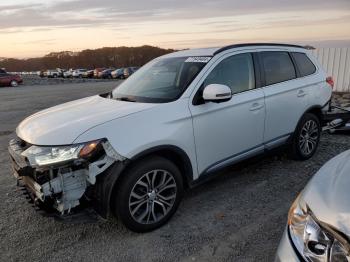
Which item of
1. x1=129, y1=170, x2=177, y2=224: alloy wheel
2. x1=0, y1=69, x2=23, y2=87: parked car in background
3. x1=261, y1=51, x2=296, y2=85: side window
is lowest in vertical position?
x1=0, y1=69, x2=23, y2=87: parked car in background

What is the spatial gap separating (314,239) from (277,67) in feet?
11.8

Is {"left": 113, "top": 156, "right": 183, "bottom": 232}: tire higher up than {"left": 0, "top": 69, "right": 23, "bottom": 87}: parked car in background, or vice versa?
{"left": 113, "top": 156, "right": 183, "bottom": 232}: tire

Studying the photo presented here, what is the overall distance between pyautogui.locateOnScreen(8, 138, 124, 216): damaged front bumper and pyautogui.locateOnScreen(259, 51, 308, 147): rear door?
2.36 m

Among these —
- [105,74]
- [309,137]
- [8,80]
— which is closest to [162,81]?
[309,137]

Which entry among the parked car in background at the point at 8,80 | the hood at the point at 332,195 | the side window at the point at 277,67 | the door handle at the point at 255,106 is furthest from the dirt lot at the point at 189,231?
the parked car in background at the point at 8,80

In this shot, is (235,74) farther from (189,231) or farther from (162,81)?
(189,231)

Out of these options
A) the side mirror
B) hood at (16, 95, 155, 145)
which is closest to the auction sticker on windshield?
the side mirror

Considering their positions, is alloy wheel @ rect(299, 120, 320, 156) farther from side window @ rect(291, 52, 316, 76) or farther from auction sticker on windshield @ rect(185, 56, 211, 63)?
auction sticker on windshield @ rect(185, 56, 211, 63)

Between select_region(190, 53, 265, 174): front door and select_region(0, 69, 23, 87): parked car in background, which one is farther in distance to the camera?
select_region(0, 69, 23, 87): parked car in background

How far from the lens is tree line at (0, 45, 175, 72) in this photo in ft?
308

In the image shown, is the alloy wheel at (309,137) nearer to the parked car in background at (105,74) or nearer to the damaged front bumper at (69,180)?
the damaged front bumper at (69,180)

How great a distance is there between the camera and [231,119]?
4172 mm

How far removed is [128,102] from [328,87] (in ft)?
11.4

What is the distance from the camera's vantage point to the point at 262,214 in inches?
155
